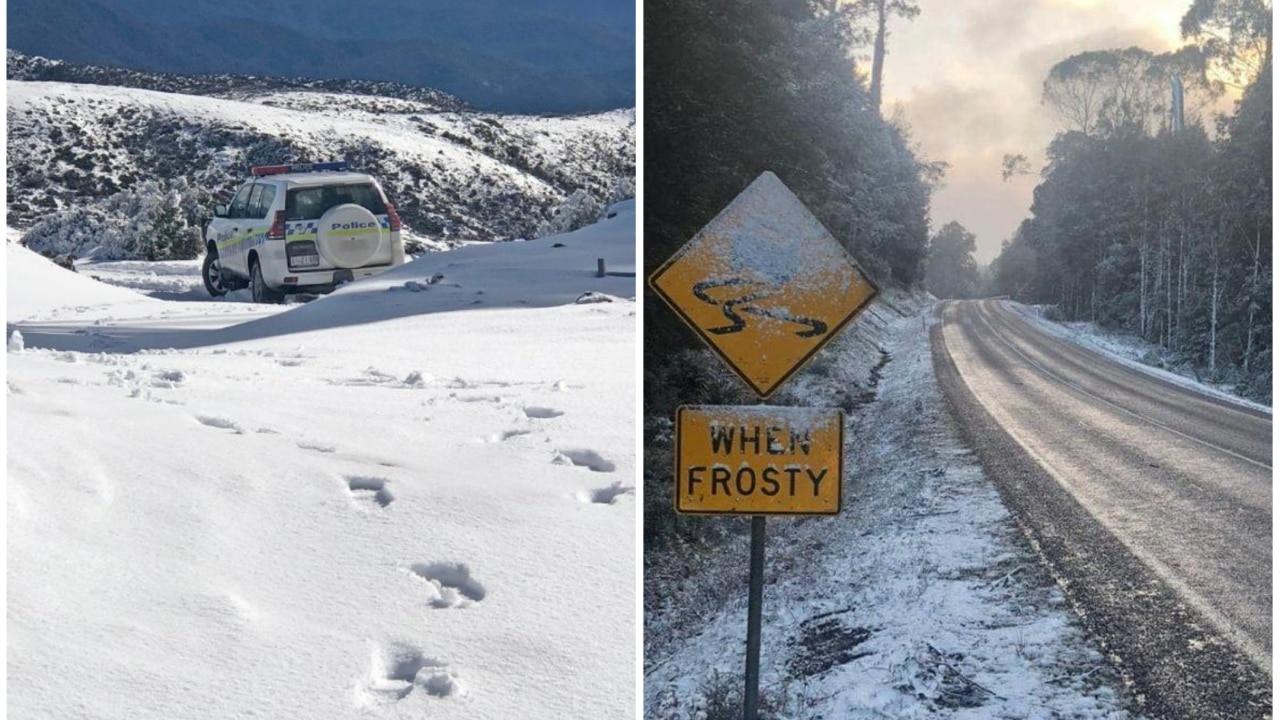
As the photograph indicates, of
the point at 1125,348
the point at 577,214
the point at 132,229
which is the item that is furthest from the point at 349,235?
the point at 1125,348

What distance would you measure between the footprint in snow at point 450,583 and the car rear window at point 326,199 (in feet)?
30.5

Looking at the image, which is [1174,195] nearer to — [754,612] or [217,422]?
[754,612]

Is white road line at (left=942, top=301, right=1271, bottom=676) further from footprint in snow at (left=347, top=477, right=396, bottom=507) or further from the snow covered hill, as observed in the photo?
the snow covered hill

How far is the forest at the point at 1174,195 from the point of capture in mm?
23000

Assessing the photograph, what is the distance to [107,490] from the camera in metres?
4.50

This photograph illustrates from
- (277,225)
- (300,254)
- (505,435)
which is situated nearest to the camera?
(505,435)

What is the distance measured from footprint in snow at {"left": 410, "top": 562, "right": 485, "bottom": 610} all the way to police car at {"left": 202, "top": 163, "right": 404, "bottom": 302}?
894cm

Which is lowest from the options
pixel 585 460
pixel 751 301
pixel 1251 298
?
pixel 585 460

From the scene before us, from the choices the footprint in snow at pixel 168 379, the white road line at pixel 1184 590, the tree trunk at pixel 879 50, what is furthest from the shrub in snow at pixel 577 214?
the footprint in snow at pixel 168 379

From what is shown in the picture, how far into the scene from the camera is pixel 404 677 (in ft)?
11.8

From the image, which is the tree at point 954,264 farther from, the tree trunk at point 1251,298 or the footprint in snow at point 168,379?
the footprint in snow at point 168,379

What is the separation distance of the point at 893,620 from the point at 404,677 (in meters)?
4.85

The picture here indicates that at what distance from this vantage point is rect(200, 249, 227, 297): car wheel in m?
14.8

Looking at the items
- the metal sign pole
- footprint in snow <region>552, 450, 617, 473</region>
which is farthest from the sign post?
footprint in snow <region>552, 450, 617, 473</region>
